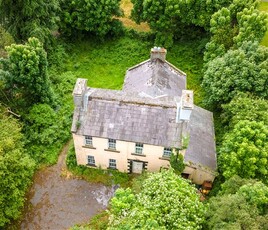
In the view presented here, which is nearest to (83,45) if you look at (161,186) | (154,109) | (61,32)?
(61,32)

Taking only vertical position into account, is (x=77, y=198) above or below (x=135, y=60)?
below

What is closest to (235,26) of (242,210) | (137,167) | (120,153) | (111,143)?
(137,167)

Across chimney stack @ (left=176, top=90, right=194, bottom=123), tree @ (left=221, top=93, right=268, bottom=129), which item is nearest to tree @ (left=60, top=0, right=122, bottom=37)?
chimney stack @ (left=176, top=90, right=194, bottom=123)

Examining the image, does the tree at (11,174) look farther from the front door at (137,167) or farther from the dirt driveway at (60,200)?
the front door at (137,167)

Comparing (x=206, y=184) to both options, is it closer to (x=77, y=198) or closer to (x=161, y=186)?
(x=161, y=186)

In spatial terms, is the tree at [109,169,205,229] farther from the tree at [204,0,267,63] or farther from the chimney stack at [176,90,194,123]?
the tree at [204,0,267,63]

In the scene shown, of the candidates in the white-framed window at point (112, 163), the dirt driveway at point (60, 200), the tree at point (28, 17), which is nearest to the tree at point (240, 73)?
the white-framed window at point (112, 163)

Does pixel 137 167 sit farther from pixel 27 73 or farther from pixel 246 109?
pixel 27 73
